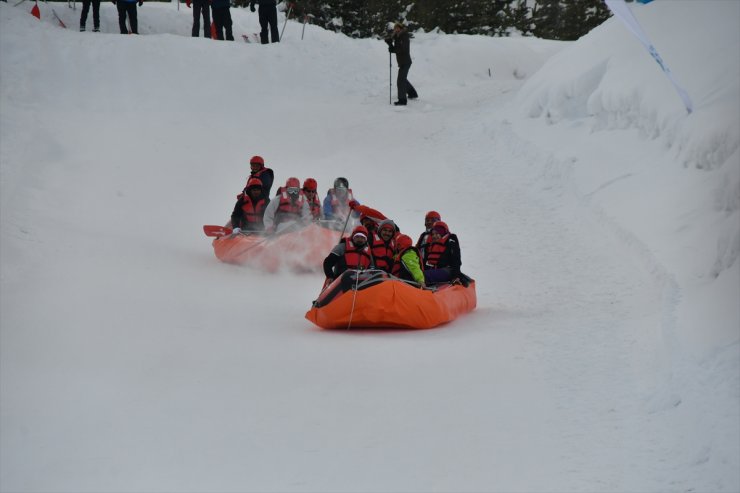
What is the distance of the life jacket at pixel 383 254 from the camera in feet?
29.2

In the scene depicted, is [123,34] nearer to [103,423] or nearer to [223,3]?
[223,3]

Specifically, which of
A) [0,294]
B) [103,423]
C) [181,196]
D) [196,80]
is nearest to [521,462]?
[103,423]

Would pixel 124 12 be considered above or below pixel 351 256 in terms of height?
above

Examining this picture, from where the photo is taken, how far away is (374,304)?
8070 millimetres

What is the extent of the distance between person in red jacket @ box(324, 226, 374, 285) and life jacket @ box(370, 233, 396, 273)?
0.21 feet

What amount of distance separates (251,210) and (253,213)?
0.05 m

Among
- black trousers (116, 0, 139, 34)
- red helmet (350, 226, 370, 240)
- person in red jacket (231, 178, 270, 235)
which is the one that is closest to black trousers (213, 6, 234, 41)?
black trousers (116, 0, 139, 34)

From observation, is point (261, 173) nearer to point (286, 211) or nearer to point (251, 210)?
point (251, 210)

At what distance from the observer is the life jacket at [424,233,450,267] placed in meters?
9.54

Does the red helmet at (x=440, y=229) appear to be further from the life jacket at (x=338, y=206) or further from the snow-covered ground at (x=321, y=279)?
the life jacket at (x=338, y=206)

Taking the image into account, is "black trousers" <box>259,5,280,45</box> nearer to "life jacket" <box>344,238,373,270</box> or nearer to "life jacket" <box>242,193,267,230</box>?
"life jacket" <box>242,193,267,230</box>

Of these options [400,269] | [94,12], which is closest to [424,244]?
[400,269]

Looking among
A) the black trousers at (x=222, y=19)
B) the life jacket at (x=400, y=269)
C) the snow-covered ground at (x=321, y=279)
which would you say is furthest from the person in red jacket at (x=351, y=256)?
the black trousers at (x=222, y=19)

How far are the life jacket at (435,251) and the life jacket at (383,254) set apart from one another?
780 millimetres
